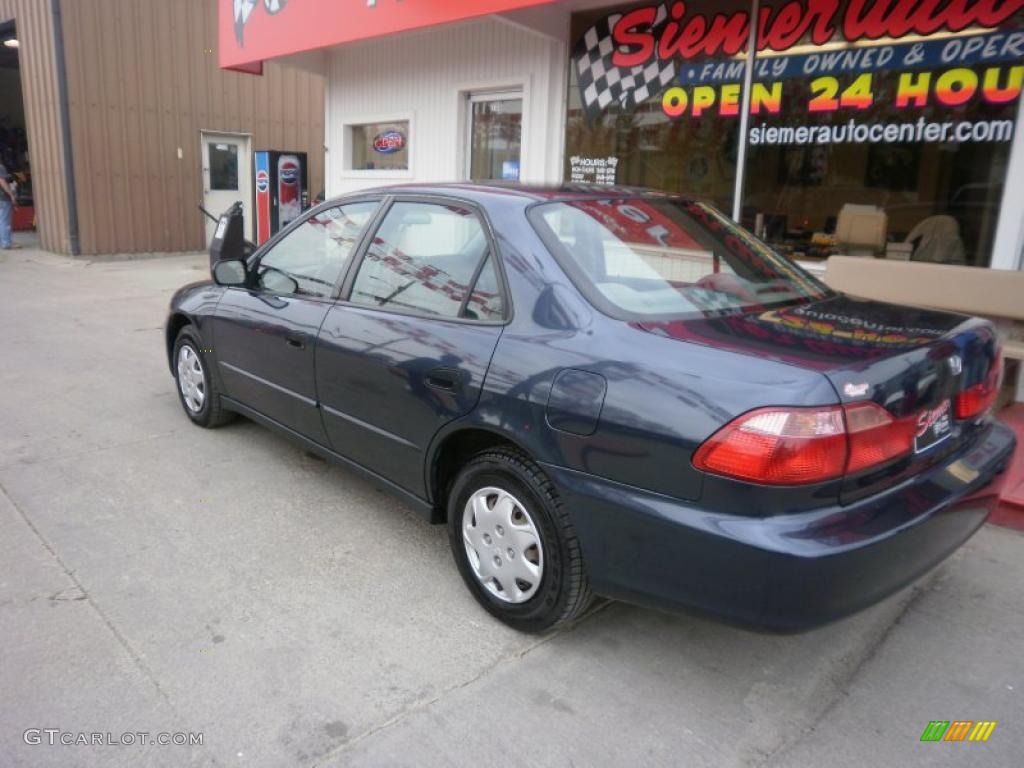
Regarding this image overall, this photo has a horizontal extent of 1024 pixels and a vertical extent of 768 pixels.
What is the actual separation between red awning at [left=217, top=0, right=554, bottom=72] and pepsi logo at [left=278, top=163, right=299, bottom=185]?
2.45 metres

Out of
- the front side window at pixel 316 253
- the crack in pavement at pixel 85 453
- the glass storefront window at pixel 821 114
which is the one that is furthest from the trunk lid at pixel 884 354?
the crack in pavement at pixel 85 453

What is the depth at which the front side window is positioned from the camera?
12.4 feet

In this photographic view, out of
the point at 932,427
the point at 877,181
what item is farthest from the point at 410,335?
the point at 877,181

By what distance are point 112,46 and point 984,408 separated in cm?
1489

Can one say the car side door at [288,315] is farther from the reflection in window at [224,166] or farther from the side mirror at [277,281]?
the reflection in window at [224,166]

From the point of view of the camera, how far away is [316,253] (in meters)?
4.03

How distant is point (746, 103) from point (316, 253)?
4.28 meters

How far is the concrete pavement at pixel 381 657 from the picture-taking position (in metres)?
2.39

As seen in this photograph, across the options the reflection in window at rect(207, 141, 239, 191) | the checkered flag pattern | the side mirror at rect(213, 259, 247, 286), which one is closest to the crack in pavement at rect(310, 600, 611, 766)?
the side mirror at rect(213, 259, 247, 286)

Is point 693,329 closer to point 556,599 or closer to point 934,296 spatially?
point 556,599

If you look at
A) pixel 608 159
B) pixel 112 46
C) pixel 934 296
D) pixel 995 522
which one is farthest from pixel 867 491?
pixel 112 46

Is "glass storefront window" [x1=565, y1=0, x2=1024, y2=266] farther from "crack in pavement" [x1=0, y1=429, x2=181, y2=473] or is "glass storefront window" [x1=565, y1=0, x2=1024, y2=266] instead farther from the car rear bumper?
"crack in pavement" [x1=0, y1=429, x2=181, y2=473]

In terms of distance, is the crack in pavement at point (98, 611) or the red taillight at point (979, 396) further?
the red taillight at point (979, 396)

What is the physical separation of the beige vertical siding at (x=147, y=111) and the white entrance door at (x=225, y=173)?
174 millimetres
